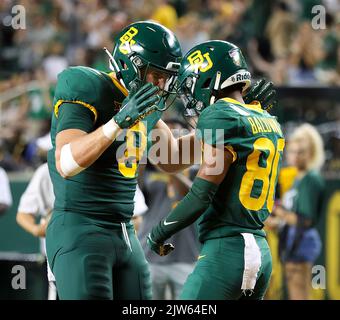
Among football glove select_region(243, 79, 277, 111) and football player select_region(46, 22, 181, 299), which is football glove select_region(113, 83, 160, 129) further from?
football glove select_region(243, 79, 277, 111)

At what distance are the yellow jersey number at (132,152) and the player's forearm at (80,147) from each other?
0.28 m

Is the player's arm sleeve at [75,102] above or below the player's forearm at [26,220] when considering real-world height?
above

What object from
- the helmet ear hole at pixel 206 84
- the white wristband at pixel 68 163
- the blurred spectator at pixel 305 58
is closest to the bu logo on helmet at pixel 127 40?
the helmet ear hole at pixel 206 84

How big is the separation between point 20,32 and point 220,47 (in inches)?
278

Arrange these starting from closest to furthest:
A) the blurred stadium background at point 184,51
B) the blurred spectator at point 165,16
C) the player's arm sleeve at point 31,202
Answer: the player's arm sleeve at point 31,202, the blurred stadium background at point 184,51, the blurred spectator at point 165,16

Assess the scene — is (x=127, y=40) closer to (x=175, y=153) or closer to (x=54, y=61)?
(x=175, y=153)

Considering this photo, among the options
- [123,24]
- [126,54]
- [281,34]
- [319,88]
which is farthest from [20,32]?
[126,54]

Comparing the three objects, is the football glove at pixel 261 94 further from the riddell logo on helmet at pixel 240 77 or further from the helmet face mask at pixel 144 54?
the helmet face mask at pixel 144 54

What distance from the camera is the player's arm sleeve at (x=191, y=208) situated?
3801 mm

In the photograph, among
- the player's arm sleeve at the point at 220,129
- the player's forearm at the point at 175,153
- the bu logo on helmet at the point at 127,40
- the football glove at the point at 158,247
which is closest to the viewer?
the player's arm sleeve at the point at 220,129

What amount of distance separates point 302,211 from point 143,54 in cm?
391

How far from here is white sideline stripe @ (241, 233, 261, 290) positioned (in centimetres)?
385

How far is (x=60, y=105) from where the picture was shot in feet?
12.7
